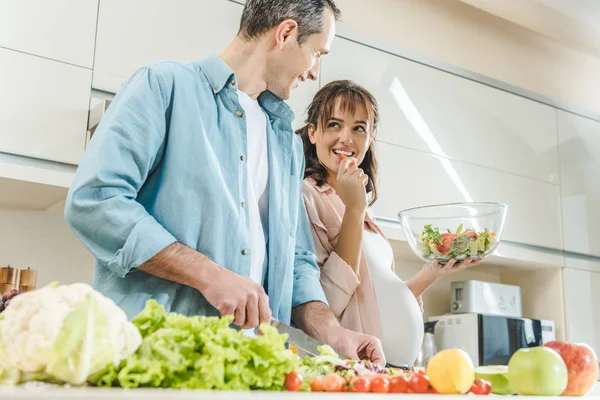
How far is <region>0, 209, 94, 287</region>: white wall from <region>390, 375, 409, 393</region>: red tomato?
6.16ft

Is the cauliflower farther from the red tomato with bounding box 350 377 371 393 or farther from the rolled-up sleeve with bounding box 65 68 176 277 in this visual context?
the rolled-up sleeve with bounding box 65 68 176 277

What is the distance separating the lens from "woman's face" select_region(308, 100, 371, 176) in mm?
1909

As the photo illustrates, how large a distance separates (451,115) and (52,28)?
1.74 meters

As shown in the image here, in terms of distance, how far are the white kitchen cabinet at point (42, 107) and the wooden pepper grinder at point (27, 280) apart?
1.29ft

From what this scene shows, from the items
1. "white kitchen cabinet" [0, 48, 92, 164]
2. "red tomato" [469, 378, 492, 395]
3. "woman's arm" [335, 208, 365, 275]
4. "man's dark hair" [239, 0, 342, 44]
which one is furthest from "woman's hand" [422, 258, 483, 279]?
"white kitchen cabinet" [0, 48, 92, 164]

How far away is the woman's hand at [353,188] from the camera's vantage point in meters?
1.73

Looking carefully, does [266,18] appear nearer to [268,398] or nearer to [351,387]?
[351,387]

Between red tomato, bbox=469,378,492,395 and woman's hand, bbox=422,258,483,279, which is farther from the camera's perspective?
woman's hand, bbox=422,258,483,279

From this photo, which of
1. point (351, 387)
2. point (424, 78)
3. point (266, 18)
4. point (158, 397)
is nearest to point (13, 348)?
point (158, 397)

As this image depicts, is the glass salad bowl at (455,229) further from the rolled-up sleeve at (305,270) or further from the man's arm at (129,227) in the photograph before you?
the man's arm at (129,227)

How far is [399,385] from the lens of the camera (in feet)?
2.53

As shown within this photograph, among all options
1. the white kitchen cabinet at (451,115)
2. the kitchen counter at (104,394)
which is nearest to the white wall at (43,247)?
the white kitchen cabinet at (451,115)

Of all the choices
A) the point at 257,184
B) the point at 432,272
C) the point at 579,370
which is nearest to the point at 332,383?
the point at 579,370

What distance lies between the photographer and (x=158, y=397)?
53 centimetres
